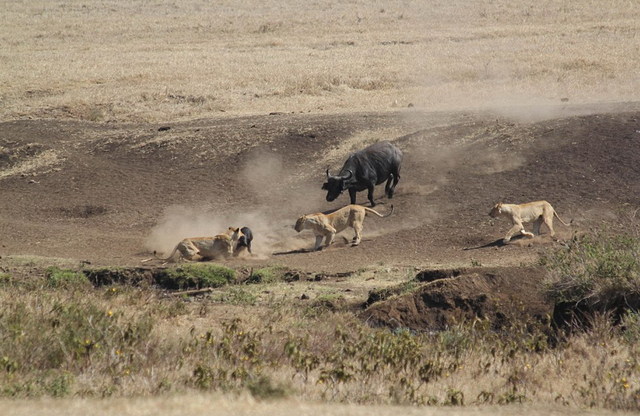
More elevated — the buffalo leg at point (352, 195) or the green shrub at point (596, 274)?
the green shrub at point (596, 274)

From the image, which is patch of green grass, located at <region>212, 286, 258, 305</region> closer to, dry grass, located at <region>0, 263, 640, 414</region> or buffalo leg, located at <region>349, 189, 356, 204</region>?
dry grass, located at <region>0, 263, 640, 414</region>

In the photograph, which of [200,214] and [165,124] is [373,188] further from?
[165,124]

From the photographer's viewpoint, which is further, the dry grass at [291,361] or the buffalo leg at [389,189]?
the buffalo leg at [389,189]

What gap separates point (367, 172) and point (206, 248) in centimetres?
483

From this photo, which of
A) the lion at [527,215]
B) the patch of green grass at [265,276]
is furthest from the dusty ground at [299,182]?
the patch of green grass at [265,276]

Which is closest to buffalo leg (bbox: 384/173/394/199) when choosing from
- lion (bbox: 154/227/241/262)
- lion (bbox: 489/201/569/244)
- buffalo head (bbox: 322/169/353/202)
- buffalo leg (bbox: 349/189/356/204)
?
buffalo leg (bbox: 349/189/356/204)

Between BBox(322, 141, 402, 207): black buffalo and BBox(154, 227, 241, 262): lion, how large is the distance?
3.54 meters

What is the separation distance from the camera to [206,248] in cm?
1800

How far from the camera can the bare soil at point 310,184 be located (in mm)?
18266

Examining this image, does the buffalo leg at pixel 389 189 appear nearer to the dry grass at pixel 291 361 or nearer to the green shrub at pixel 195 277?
the green shrub at pixel 195 277

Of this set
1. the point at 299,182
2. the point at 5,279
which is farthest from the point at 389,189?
the point at 5,279

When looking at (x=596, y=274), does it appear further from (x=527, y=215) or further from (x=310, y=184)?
(x=310, y=184)

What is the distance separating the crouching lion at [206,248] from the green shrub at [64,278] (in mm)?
2314

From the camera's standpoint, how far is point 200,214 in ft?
72.0
